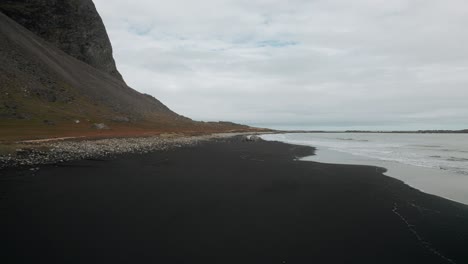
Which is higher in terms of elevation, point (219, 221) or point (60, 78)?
point (60, 78)

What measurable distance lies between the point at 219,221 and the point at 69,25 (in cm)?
14716

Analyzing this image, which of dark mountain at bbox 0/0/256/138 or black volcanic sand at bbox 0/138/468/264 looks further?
dark mountain at bbox 0/0/256/138

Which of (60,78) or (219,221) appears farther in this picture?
(60,78)

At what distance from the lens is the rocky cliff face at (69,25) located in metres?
120

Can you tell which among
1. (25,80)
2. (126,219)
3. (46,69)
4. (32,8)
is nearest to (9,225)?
(126,219)

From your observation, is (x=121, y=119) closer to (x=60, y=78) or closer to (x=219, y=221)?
(x=60, y=78)

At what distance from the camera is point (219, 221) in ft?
34.7

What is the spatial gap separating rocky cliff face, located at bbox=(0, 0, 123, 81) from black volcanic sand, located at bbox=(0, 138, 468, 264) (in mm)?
130513

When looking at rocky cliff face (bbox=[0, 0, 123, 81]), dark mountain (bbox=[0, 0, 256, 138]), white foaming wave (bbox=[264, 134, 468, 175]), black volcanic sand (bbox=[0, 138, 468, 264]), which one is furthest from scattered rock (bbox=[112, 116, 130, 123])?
black volcanic sand (bbox=[0, 138, 468, 264])

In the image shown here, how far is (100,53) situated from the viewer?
143250 mm

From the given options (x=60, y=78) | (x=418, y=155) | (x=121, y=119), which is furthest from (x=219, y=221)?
(x=60, y=78)

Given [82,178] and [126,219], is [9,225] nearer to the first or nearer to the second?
[126,219]

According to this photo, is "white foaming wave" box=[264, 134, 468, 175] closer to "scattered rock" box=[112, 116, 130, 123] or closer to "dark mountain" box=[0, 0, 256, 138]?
"dark mountain" box=[0, 0, 256, 138]

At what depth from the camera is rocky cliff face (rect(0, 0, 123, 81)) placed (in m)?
120
